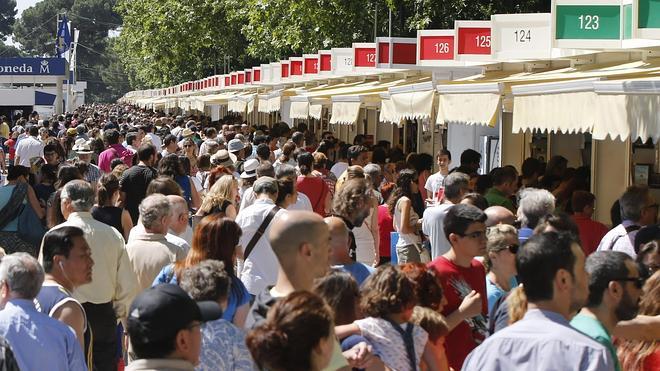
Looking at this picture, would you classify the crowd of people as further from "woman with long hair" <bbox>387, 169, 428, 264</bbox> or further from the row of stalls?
the row of stalls

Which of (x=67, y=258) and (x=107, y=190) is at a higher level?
(x=107, y=190)

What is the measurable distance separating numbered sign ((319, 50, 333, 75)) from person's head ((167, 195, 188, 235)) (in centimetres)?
1683

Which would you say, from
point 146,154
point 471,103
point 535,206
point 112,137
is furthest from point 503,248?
→ point 112,137

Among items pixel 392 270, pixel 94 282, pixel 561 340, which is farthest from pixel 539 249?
pixel 94 282

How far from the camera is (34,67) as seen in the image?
270 ft

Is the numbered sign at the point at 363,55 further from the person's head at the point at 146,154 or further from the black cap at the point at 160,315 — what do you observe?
the black cap at the point at 160,315

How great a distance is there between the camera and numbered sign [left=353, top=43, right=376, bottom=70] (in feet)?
72.3

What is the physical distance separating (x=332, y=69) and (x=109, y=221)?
49.3 feet

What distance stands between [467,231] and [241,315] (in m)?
1.38

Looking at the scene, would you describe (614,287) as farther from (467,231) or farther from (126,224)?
(126,224)

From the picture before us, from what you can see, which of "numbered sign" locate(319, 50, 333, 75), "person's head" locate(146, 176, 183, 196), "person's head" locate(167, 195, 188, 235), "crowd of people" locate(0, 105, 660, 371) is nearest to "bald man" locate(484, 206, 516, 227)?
"crowd of people" locate(0, 105, 660, 371)

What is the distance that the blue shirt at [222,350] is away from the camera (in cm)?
507

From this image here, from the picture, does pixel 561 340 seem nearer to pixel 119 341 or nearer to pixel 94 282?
pixel 94 282

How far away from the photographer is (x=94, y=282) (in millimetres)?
7543
